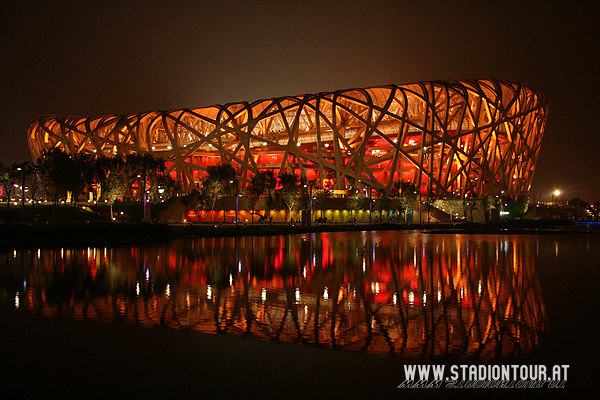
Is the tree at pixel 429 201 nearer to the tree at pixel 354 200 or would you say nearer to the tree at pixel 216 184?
the tree at pixel 354 200

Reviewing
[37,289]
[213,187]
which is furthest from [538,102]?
[37,289]

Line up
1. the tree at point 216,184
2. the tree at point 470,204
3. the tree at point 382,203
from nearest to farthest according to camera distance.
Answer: the tree at point 216,184, the tree at point 382,203, the tree at point 470,204

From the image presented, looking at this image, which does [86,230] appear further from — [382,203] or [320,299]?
[382,203]

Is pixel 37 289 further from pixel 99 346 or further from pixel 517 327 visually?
pixel 517 327

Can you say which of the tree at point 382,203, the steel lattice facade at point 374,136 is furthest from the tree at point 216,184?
the tree at point 382,203

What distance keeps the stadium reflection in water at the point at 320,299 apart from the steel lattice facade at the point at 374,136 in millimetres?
50424

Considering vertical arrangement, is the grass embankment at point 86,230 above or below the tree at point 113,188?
below

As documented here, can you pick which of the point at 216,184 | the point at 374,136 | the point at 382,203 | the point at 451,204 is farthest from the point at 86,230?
the point at 374,136

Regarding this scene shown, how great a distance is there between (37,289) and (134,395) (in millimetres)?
7263

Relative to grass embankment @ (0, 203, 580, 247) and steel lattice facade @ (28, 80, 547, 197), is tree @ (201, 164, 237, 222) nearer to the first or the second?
grass embankment @ (0, 203, 580, 247)

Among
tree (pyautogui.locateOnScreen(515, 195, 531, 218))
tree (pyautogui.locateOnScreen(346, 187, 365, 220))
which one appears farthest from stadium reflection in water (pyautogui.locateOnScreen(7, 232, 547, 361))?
tree (pyautogui.locateOnScreen(515, 195, 531, 218))

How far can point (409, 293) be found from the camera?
424 inches

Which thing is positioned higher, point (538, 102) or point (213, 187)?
point (538, 102)

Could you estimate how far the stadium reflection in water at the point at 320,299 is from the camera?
7.15m
